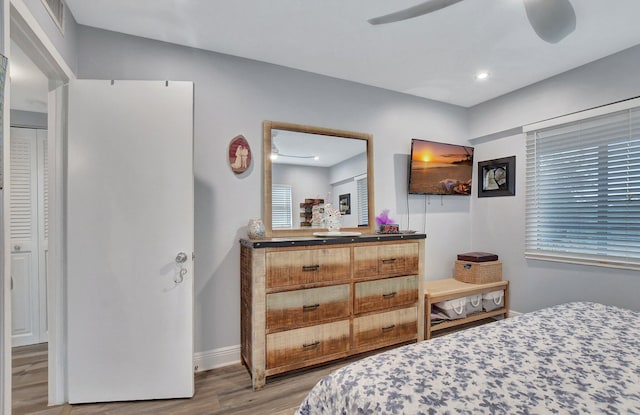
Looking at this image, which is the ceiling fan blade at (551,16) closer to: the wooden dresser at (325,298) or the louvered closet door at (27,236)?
the wooden dresser at (325,298)

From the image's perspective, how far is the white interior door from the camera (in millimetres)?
1851

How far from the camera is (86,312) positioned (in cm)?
185

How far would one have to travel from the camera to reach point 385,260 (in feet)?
8.17

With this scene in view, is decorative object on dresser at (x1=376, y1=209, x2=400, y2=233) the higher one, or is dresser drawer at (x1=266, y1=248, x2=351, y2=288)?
decorative object on dresser at (x1=376, y1=209, x2=400, y2=233)

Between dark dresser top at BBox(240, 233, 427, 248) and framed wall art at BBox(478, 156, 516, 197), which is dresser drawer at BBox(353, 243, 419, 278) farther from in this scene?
framed wall art at BBox(478, 156, 516, 197)

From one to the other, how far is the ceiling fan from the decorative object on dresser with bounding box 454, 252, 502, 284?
2.19 metres

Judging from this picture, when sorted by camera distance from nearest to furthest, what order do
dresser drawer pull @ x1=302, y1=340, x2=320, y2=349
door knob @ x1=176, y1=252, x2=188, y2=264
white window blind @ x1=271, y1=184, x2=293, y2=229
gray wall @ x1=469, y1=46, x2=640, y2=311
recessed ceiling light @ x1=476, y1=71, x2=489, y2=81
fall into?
door knob @ x1=176, y1=252, x2=188, y2=264
dresser drawer pull @ x1=302, y1=340, x2=320, y2=349
gray wall @ x1=469, y1=46, x2=640, y2=311
white window blind @ x1=271, y1=184, x2=293, y2=229
recessed ceiling light @ x1=476, y1=71, x2=489, y2=81

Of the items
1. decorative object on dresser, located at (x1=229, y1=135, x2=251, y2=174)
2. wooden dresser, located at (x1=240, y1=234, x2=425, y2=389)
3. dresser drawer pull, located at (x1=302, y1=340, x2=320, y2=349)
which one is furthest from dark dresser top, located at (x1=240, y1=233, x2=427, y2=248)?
dresser drawer pull, located at (x1=302, y1=340, x2=320, y2=349)

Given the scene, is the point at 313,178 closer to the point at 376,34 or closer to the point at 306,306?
the point at 306,306

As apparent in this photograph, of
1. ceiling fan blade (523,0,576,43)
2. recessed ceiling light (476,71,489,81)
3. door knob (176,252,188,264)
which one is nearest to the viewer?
ceiling fan blade (523,0,576,43)

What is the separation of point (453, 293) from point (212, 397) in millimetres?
2290

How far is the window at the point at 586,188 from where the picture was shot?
239cm

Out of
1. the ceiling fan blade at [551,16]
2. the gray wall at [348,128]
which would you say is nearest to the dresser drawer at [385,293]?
the gray wall at [348,128]

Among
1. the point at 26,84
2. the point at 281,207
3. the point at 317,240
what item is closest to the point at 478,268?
the point at 317,240
